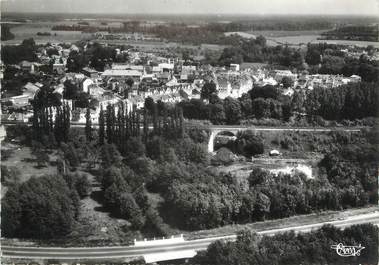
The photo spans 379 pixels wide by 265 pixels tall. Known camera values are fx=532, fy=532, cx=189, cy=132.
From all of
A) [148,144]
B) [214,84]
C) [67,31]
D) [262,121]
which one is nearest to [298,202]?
[148,144]

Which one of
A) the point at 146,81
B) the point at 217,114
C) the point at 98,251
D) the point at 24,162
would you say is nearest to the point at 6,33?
the point at 24,162

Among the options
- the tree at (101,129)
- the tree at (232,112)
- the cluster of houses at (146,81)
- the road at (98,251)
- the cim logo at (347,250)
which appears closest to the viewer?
the cim logo at (347,250)

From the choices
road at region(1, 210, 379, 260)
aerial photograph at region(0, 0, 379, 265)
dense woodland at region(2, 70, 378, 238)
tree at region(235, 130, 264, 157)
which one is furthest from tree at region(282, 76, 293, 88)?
road at region(1, 210, 379, 260)

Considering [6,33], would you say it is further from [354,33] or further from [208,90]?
[354,33]

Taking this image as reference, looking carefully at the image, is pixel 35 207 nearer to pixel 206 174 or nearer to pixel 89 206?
pixel 89 206

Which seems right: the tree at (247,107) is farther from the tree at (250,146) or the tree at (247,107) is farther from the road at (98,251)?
the road at (98,251)

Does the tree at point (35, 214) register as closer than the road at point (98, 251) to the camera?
No

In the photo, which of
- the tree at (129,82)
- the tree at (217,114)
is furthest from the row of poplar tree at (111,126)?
the tree at (129,82)
